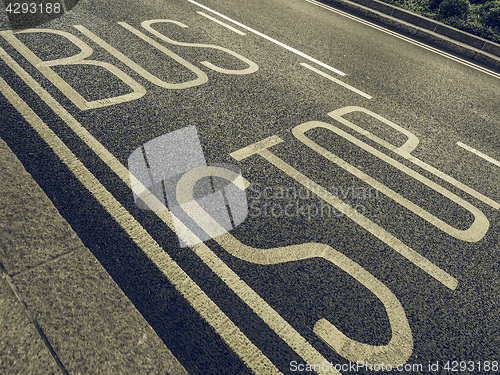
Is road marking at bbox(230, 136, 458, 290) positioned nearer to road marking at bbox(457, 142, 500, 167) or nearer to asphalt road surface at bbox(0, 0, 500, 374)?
asphalt road surface at bbox(0, 0, 500, 374)

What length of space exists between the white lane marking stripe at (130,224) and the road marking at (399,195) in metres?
2.06

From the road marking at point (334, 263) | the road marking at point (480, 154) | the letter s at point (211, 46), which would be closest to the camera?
the road marking at point (334, 263)

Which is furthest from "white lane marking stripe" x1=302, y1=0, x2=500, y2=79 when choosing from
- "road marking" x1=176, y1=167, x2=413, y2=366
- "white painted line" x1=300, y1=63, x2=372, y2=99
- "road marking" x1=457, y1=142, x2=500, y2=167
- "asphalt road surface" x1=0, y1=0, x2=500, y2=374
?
"road marking" x1=176, y1=167, x2=413, y2=366

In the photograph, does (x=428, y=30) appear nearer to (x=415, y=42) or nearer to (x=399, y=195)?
(x=415, y=42)

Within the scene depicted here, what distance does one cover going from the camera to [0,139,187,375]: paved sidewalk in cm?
200

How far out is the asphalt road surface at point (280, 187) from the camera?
2525mm

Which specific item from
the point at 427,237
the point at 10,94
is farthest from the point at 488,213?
the point at 10,94

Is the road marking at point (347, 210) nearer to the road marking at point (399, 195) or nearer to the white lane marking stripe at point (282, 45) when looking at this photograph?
the road marking at point (399, 195)

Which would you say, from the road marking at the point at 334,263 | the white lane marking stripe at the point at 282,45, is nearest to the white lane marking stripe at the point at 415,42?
the white lane marking stripe at the point at 282,45

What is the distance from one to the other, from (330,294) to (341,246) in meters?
0.53

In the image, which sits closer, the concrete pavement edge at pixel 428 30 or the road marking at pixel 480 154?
the road marking at pixel 480 154

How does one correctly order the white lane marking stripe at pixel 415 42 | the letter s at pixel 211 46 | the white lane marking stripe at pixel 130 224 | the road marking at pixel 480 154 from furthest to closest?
1. the white lane marking stripe at pixel 415 42
2. the letter s at pixel 211 46
3. the road marking at pixel 480 154
4. the white lane marking stripe at pixel 130 224

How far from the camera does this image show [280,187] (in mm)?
3639

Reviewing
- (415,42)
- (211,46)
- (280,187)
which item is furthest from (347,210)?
(415,42)
